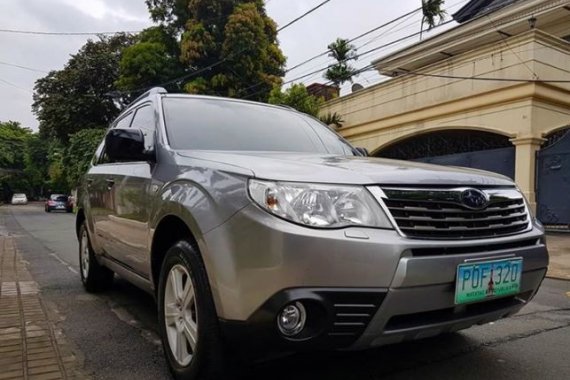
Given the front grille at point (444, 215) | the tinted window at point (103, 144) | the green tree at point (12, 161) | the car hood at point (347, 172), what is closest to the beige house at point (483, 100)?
the tinted window at point (103, 144)

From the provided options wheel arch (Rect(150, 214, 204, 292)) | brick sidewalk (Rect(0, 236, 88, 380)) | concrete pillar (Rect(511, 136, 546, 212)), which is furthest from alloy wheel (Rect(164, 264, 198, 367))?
concrete pillar (Rect(511, 136, 546, 212))

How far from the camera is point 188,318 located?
255 centimetres

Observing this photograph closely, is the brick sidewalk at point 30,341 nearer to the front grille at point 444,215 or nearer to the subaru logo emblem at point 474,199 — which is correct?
the front grille at point 444,215

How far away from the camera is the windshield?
10.6ft

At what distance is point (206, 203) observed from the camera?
92.7 inches

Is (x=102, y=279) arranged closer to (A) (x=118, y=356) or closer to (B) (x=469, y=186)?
(A) (x=118, y=356)

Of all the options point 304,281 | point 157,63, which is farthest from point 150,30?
point 304,281

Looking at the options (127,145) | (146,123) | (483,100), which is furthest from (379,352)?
(483,100)

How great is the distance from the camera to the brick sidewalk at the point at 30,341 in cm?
284

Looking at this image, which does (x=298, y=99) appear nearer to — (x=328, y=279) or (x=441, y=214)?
(x=441, y=214)

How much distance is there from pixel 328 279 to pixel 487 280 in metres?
0.83

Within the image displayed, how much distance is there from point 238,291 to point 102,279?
3.30m

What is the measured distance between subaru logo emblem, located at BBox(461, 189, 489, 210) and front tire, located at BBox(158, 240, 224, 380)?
1.26m

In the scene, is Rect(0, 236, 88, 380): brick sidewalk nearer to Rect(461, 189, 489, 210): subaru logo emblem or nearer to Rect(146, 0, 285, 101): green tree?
Rect(461, 189, 489, 210): subaru logo emblem
